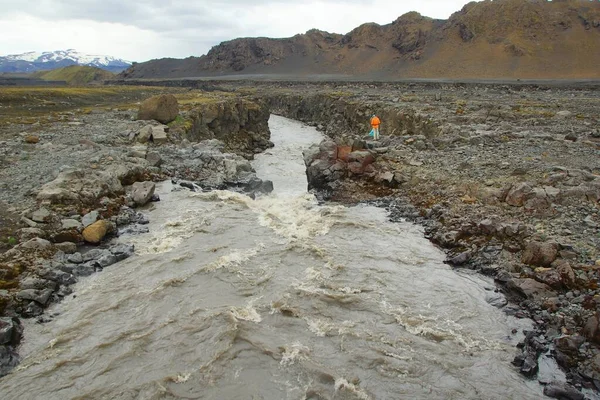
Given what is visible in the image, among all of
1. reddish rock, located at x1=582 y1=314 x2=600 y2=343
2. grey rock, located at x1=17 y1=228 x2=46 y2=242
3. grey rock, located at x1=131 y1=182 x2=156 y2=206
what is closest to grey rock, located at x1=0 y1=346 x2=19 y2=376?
grey rock, located at x1=17 y1=228 x2=46 y2=242

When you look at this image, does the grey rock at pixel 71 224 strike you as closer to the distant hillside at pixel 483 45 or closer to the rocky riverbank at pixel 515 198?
the rocky riverbank at pixel 515 198

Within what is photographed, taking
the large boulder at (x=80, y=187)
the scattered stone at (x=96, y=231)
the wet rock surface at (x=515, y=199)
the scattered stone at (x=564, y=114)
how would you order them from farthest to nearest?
1. the scattered stone at (x=564, y=114)
2. the large boulder at (x=80, y=187)
3. the scattered stone at (x=96, y=231)
4. the wet rock surface at (x=515, y=199)

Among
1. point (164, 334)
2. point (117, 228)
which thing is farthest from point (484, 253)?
point (117, 228)

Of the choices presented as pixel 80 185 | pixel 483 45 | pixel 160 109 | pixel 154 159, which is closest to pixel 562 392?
pixel 80 185

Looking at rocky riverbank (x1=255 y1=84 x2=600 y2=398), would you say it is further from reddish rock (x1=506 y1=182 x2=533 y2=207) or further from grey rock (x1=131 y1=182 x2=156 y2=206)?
grey rock (x1=131 y1=182 x2=156 y2=206)

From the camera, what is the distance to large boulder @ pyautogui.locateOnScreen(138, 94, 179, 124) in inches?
1356

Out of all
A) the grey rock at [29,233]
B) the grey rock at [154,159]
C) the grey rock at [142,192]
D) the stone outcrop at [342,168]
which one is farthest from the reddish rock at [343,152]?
the grey rock at [29,233]

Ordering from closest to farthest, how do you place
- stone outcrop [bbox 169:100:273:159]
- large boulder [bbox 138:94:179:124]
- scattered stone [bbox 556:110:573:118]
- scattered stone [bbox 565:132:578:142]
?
scattered stone [bbox 565:132:578:142]
large boulder [bbox 138:94:179:124]
scattered stone [bbox 556:110:573:118]
stone outcrop [bbox 169:100:273:159]

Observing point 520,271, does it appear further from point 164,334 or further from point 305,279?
point 164,334

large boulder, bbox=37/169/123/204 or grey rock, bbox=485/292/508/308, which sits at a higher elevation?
large boulder, bbox=37/169/123/204

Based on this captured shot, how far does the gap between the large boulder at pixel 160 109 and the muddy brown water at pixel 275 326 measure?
19.4 meters

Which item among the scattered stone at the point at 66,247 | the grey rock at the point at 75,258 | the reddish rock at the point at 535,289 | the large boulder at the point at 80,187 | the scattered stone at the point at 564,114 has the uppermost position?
the scattered stone at the point at 564,114

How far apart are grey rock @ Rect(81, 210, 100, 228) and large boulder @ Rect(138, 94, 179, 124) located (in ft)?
62.8

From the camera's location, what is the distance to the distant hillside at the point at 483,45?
431 ft
